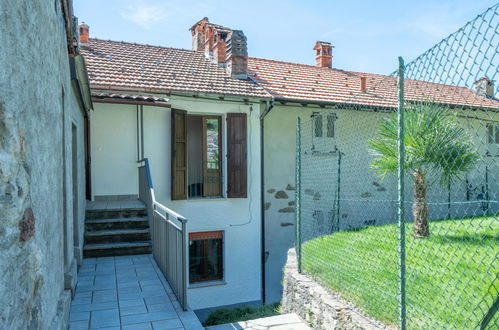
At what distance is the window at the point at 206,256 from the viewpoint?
8.50 m

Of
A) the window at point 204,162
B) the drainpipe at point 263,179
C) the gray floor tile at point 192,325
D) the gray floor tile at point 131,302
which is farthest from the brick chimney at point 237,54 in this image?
the gray floor tile at point 192,325

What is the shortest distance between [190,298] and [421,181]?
510 centimetres

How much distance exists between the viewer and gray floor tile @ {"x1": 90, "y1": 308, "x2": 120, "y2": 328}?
146 inches

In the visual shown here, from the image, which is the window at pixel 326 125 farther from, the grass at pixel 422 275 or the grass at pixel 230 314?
the grass at pixel 230 314

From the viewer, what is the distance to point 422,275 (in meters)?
4.04

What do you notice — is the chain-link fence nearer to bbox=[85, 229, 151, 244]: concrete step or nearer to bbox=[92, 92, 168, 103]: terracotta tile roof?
bbox=[85, 229, 151, 244]: concrete step

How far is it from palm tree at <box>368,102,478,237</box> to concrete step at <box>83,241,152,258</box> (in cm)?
411

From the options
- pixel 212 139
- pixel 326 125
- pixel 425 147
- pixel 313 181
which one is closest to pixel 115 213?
pixel 313 181

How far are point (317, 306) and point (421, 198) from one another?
9.78 feet

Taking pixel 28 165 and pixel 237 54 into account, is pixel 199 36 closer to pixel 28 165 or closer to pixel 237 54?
pixel 237 54

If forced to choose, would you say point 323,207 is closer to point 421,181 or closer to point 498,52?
point 421,181

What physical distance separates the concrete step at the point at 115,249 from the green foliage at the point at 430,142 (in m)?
4.10

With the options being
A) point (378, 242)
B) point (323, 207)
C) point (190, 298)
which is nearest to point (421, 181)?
point (378, 242)

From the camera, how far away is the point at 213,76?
9.75 m
